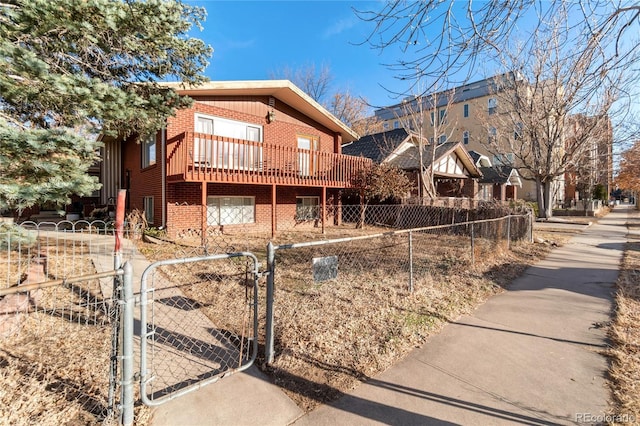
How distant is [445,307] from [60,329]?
509 cm

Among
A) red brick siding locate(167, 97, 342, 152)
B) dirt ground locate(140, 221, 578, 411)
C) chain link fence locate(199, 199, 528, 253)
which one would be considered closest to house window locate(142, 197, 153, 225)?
chain link fence locate(199, 199, 528, 253)

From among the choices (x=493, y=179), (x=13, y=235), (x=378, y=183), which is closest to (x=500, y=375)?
(x=13, y=235)

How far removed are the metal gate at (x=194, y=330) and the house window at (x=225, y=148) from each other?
456 cm

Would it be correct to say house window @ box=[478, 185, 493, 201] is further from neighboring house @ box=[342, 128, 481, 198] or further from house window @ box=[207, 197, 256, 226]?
house window @ box=[207, 197, 256, 226]

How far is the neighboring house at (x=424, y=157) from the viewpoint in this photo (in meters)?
18.3

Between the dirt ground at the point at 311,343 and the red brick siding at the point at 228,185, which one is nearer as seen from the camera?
the dirt ground at the point at 311,343

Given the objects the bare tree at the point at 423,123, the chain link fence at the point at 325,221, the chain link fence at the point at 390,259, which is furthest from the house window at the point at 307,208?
the bare tree at the point at 423,123

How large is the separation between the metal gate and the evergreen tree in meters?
1.74

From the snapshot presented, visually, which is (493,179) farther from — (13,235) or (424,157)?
(13,235)

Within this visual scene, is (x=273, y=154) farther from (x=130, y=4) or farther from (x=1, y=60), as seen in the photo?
(x=1, y=60)

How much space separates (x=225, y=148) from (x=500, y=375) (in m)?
9.30

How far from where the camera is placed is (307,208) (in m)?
14.0

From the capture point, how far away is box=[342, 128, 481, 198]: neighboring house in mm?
18266

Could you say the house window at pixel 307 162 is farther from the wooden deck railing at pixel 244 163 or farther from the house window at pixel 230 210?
the house window at pixel 230 210
